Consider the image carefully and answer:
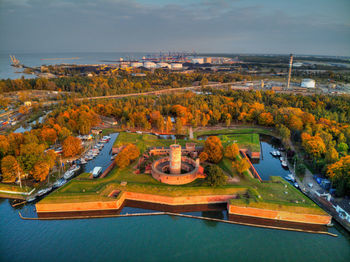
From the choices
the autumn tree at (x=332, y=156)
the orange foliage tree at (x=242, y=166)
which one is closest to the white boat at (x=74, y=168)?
the orange foliage tree at (x=242, y=166)

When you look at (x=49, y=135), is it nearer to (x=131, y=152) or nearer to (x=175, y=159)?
(x=131, y=152)

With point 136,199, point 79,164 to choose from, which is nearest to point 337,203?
point 136,199

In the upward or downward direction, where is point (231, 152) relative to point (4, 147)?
downward

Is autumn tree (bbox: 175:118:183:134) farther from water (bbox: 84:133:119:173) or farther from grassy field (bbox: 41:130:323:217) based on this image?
grassy field (bbox: 41:130:323:217)

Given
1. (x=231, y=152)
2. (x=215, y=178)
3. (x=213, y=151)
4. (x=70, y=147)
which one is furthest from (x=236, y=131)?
(x=70, y=147)

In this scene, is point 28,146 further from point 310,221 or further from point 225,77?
point 225,77

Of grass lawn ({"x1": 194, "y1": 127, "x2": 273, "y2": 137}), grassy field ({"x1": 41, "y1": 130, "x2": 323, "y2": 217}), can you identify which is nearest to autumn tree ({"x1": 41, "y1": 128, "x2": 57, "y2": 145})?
grassy field ({"x1": 41, "y1": 130, "x2": 323, "y2": 217})

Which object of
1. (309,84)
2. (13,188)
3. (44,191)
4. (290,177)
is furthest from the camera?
(309,84)
